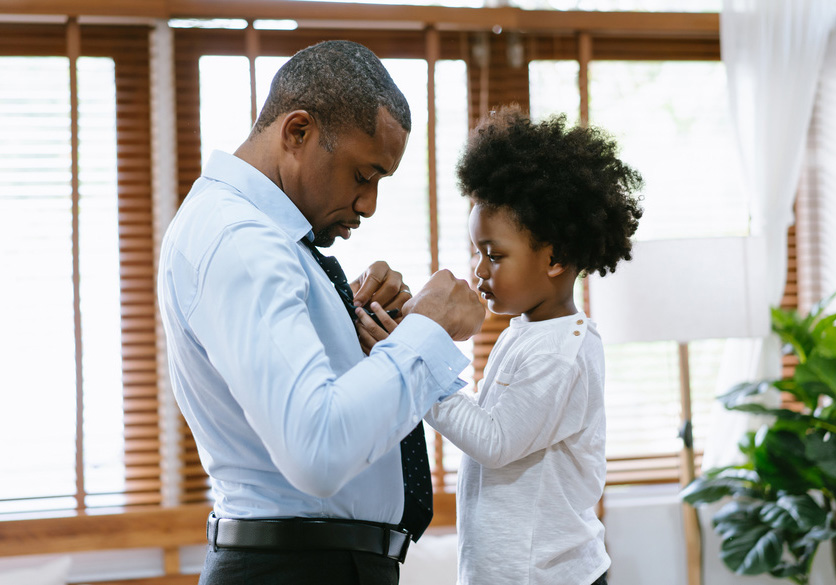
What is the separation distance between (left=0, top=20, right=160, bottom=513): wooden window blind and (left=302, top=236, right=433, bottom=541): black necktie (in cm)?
194

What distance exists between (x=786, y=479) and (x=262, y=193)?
2.47 metres

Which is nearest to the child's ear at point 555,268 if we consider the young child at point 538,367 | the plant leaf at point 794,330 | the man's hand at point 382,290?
the young child at point 538,367

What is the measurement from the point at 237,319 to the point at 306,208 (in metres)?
0.30

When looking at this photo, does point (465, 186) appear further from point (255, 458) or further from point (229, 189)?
point (255, 458)

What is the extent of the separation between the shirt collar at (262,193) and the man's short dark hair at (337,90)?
87mm

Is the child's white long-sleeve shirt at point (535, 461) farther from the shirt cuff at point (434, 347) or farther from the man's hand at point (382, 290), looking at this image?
the shirt cuff at point (434, 347)

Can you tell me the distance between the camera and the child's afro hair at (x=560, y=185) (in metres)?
1.39

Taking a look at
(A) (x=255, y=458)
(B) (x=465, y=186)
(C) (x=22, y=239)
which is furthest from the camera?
(C) (x=22, y=239)

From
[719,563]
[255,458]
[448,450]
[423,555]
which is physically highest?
[255,458]

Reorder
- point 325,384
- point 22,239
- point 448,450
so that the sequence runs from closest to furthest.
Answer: point 325,384 < point 22,239 < point 448,450

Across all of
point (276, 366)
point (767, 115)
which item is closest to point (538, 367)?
point (276, 366)

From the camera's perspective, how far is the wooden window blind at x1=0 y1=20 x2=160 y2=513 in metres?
2.84

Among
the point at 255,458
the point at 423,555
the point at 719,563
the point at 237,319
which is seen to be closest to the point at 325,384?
the point at 237,319

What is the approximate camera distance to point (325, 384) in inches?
28.3
